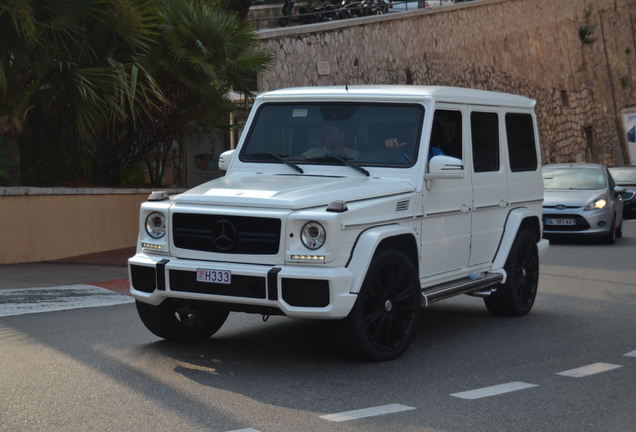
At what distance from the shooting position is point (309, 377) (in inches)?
241

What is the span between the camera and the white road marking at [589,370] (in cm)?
634

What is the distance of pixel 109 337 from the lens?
24.9 feet

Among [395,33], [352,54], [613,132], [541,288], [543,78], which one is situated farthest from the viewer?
[613,132]

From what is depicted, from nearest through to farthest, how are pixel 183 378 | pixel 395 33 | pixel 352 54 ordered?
1. pixel 183 378
2. pixel 352 54
3. pixel 395 33

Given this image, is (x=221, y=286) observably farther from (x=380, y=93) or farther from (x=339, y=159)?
(x=380, y=93)

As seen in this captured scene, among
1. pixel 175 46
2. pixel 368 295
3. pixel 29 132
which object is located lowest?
pixel 368 295

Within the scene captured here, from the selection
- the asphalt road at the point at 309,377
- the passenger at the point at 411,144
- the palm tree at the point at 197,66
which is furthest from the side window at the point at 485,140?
the palm tree at the point at 197,66

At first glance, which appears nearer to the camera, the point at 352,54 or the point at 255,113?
the point at 255,113

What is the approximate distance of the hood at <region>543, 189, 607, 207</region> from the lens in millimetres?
17441

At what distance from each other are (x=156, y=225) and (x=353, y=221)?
4.91 ft

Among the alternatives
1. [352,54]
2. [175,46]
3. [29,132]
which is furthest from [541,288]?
[352,54]

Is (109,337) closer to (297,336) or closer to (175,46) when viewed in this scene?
(297,336)

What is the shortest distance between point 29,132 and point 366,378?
11217 mm

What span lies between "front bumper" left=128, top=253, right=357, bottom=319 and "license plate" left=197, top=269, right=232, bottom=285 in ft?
0.09
